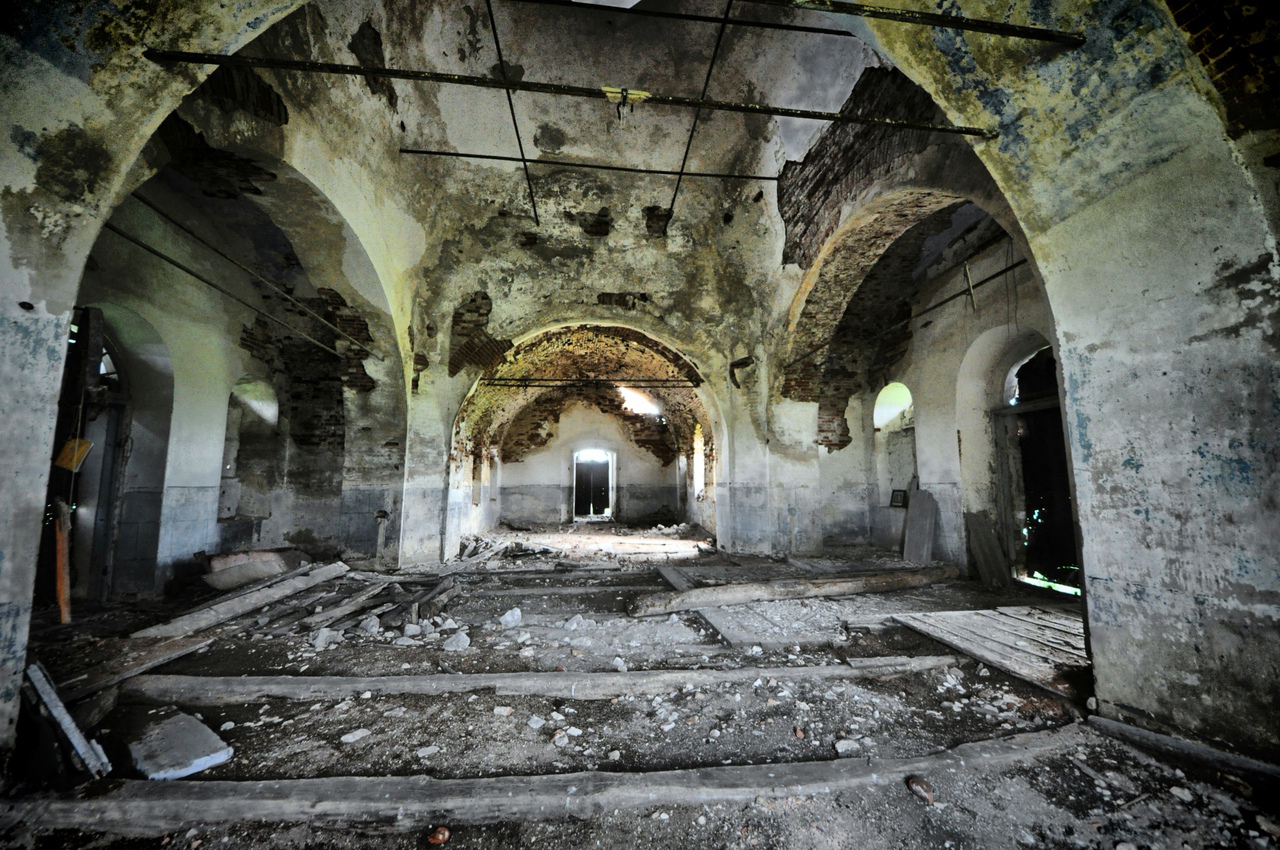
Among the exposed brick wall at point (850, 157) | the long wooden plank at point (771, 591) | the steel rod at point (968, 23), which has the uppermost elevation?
the exposed brick wall at point (850, 157)

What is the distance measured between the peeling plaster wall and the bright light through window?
51.5 inches

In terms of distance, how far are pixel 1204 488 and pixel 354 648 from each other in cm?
518

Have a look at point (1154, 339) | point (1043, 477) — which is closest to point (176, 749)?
point (1154, 339)

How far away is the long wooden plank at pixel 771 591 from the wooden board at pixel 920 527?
53.6 inches

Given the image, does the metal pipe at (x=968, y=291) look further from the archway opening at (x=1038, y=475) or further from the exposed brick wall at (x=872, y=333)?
the archway opening at (x=1038, y=475)

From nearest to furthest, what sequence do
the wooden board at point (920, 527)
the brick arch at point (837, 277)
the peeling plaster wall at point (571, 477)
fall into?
the brick arch at point (837, 277)
the wooden board at point (920, 527)
the peeling plaster wall at point (571, 477)

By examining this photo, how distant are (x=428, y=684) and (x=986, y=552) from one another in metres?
6.84

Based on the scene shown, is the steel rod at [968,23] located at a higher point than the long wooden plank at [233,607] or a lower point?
higher

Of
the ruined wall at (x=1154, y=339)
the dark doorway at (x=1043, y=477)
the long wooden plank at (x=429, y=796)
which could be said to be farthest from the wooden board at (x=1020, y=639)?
the dark doorway at (x=1043, y=477)

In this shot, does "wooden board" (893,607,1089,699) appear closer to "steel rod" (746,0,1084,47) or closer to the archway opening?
the archway opening

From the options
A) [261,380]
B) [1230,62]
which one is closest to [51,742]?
[1230,62]

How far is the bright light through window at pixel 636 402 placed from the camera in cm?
1434

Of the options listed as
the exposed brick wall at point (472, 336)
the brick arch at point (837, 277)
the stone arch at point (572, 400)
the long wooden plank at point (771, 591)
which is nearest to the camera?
the long wooden plank at point (771, 591)

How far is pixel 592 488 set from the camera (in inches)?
668
